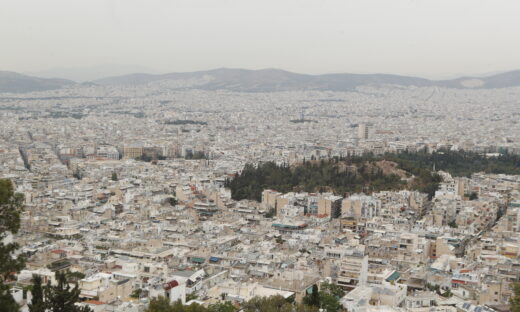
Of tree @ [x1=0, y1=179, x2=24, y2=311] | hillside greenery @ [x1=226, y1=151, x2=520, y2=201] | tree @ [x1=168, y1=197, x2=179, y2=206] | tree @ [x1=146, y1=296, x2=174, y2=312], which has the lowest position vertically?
tree @ [x1=168, y1=197, x2=179, y2=206]

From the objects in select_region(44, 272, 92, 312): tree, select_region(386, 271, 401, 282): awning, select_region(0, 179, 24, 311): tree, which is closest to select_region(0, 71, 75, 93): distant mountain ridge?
select_region(386, 271, 401, 282): awning

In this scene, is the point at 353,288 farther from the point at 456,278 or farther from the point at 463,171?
the point at 463,171

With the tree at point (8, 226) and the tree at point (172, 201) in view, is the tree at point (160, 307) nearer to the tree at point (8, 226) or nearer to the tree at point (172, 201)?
the tree at point (8, 226)

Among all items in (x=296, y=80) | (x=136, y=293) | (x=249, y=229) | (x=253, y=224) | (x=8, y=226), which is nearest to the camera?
(x=8, y=226)

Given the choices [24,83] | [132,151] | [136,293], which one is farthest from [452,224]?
[24,83]

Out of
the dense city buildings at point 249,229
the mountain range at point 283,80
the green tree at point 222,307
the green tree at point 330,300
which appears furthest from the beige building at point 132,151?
the mountain range at point 283,80

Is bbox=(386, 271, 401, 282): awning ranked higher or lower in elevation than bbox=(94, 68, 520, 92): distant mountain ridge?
lower

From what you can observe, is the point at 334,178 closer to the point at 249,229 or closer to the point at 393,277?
the point at 249,229

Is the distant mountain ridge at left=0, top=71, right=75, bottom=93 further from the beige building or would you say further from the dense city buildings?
the beige building
